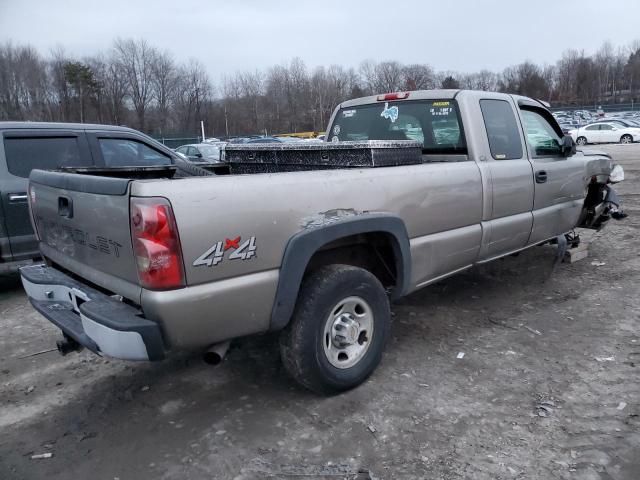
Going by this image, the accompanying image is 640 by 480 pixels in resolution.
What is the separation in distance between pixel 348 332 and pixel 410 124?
2.12 m

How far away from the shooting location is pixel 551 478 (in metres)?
2.50

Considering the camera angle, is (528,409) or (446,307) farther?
(446,307)

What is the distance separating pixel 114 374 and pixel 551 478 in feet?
9.44

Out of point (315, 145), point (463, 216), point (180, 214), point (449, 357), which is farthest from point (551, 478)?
point (315, 145)

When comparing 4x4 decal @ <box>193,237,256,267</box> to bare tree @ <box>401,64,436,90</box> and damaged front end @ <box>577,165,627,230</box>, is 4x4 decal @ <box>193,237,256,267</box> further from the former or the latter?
bare tree @ <box>401,64,436,90</box>

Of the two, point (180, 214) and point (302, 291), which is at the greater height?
point (180, 214)

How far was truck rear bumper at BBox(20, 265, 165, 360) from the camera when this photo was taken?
2.41 meters

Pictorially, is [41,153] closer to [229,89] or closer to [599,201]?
[599,201]

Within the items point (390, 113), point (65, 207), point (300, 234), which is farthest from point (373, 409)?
point (390, 113)

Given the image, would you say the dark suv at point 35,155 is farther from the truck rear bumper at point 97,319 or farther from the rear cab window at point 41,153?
the truck rear bumper at point 97,319

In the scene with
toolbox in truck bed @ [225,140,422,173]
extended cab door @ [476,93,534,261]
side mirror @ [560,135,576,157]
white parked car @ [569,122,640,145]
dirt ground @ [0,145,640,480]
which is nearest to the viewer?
dirt ground @ [0,145,640,480]

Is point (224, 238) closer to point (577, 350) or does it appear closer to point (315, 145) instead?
point (315, 145)

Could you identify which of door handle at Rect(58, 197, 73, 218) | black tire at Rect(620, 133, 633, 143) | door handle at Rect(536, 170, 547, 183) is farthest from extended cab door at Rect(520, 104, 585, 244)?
black tire at Rect(620, 133, 633, 143)

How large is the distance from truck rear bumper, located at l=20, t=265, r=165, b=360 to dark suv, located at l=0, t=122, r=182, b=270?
234 cm
